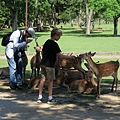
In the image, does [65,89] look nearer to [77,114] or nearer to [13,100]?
[13,100]

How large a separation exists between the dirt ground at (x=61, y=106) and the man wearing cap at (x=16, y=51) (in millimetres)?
431

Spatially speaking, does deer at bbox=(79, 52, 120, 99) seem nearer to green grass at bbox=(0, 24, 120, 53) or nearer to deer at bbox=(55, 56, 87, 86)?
deer at bbox=(55, 56, 87, 86)

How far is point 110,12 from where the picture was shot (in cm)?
4212

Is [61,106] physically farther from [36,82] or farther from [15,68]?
[15,68]

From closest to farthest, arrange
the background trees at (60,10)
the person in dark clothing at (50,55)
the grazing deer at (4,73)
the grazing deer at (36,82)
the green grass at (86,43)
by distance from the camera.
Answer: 1. the person in dark clothing at (50,55)
2. the grazing deer at (36,82)
3. the grazing deer at (4,73)
4. the green grass at (86,43)
5. the background trees at (60,10)

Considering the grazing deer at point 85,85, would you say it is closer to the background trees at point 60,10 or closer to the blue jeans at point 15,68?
the blue jeans at point 15,68

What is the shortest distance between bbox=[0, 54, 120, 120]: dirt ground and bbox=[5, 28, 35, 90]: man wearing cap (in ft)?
1.41

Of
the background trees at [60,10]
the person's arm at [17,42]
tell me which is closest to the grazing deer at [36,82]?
the person's arm at [17,42]

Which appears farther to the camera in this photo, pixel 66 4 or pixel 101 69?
pixel 66 4

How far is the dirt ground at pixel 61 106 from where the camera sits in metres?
6.66

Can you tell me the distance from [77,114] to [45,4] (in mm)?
60437

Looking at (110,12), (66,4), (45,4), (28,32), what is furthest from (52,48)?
(66,4)

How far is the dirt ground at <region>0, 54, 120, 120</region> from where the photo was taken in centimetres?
666

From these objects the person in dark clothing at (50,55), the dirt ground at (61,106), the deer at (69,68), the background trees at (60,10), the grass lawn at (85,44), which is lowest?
the grass lawn at (85,44)
